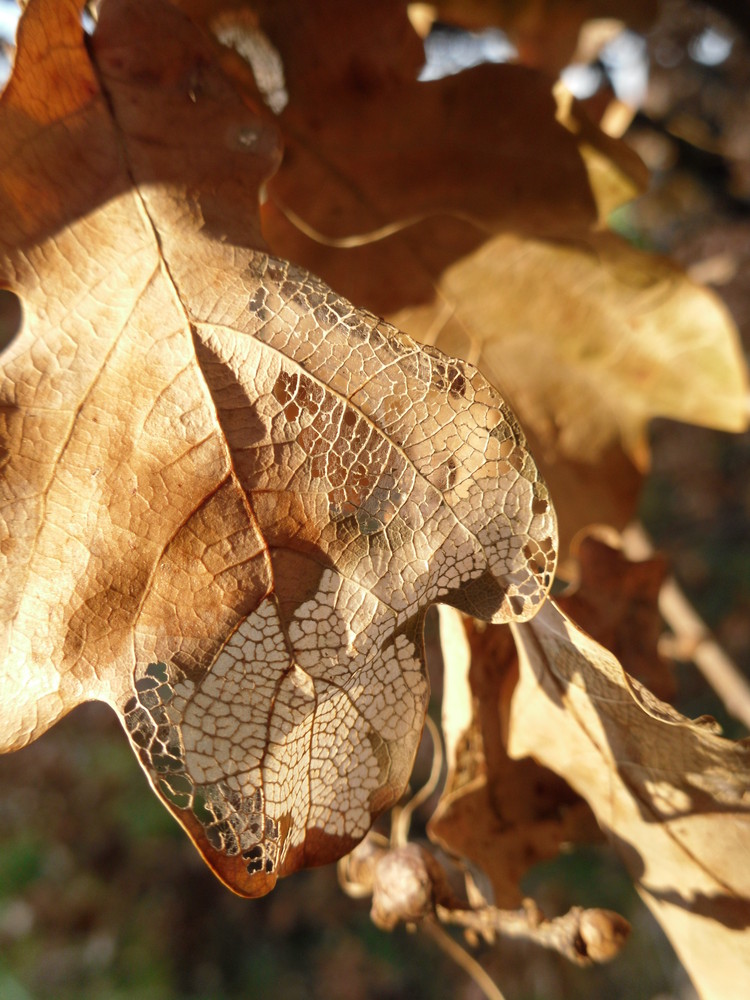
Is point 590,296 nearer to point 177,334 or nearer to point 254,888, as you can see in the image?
point 177,334

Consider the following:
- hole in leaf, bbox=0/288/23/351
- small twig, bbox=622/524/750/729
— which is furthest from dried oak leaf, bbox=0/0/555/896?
hole in leaf, bbox=0/288/23/351

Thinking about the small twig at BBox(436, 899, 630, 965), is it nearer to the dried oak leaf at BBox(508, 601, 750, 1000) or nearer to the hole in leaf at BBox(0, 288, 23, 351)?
the dried oak leaf at BBox(508, 601, 750, 1000)

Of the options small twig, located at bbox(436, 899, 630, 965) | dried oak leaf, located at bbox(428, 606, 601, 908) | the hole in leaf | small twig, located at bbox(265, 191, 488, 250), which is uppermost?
small twig, located at bbox(265, 191, 488, 250)

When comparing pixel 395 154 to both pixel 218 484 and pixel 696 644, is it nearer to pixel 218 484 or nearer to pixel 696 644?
pixel 218 484

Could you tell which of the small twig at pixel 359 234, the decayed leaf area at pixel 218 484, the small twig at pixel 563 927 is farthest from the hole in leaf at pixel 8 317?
the small twig at pixel 563 927

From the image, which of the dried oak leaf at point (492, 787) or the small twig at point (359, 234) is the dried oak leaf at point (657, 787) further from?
the small twig at point (359, 234)
